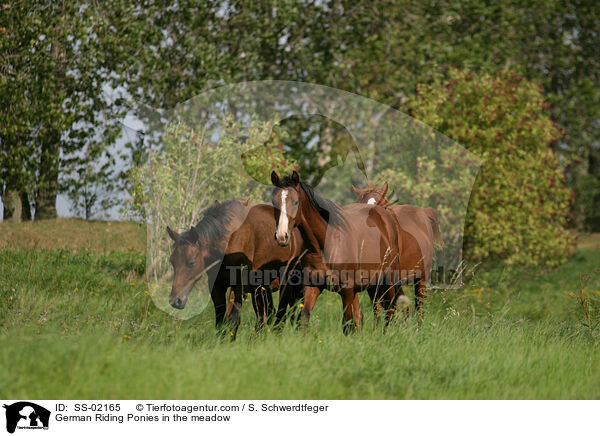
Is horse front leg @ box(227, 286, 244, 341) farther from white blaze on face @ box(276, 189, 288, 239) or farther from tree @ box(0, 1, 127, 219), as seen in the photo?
tree @ box(0, 1, 127, 219)

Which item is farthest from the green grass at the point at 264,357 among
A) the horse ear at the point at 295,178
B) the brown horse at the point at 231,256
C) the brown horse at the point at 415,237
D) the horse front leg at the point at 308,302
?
the horse ear at the point at 295,178

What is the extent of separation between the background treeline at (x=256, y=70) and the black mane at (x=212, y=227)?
21.9ft

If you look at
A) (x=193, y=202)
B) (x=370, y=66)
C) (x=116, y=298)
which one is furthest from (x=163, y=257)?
(x=370, y=66)

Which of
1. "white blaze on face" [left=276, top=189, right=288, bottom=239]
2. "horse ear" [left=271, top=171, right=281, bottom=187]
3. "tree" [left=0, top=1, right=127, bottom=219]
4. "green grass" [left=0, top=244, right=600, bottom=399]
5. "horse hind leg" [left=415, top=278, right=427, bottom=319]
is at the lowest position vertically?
"green grass" [left=0, top=244, right=600, bottom=399]

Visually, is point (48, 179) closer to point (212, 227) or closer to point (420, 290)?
point (212, 227)

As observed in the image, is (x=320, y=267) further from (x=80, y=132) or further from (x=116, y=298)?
(x=80, y=132)

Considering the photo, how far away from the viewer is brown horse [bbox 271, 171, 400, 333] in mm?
5742

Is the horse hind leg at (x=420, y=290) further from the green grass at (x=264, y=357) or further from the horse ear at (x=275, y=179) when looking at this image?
the horse ear at (x=275, y=179)

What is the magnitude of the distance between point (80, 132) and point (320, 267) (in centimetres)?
887

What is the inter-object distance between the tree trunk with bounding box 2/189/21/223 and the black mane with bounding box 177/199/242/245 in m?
8.62
